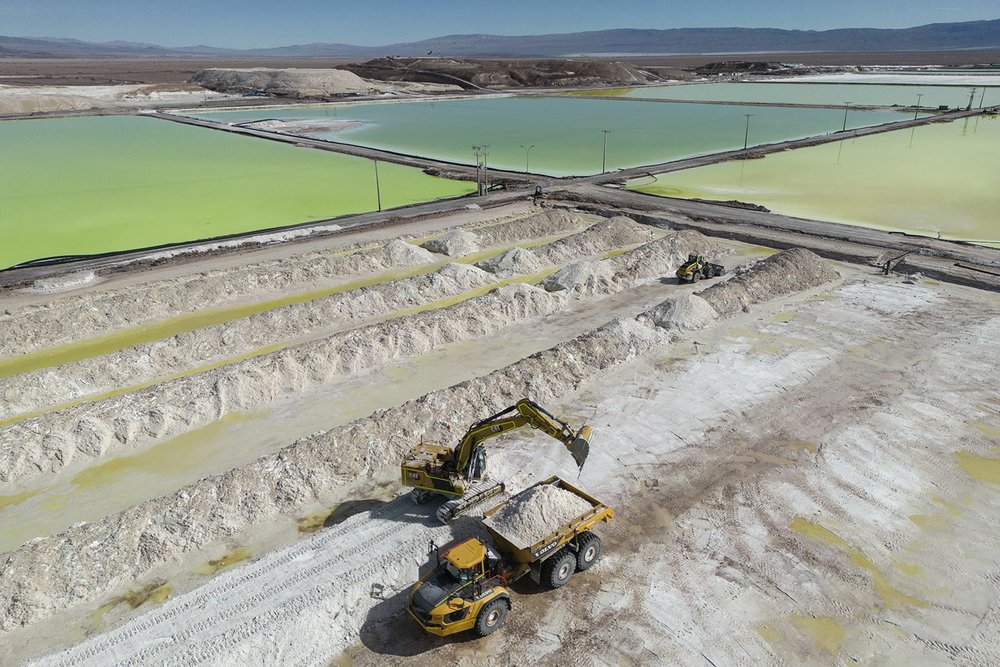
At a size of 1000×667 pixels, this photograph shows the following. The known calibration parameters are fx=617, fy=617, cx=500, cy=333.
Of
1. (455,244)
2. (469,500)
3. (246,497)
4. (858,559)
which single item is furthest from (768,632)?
(455,244)

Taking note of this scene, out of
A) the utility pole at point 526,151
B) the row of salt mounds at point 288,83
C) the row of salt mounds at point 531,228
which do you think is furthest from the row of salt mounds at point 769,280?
the row of salt mounds at point 288,83

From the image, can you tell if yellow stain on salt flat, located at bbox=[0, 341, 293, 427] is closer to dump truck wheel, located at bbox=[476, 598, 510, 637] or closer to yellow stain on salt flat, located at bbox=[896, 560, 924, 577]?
dump truck wheel, located at bbox=[476, 598, 510, 637]

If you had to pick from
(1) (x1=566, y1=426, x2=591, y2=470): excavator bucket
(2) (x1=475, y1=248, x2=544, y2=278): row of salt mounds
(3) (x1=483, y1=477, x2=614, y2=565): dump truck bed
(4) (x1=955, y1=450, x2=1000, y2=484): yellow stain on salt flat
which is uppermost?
(1) (x1=566, y1=426, x2=591, y2=470): excavator bucket

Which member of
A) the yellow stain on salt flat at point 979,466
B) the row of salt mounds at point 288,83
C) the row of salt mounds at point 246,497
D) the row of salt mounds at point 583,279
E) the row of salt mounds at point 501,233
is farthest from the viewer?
the row of salt mounds at point 288,83

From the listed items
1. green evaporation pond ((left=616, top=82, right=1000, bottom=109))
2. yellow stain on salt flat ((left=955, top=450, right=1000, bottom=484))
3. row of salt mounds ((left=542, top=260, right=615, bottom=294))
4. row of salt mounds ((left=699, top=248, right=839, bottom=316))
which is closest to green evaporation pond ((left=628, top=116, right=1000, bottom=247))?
row of salt mounds ((left=699, top=248, right=839, bottom=316))

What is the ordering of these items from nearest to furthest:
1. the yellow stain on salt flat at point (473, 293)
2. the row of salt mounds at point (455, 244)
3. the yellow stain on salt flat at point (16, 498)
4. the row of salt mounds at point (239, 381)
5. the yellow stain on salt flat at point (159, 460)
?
the yellow stain on salt flat at point (16, 498) → the yellow stain on salt flat at point (159, 460) → the row of salt mounds at point (239, 381) → the yellow stain on salt flat at point (473, 293) → the row of salt mounds at point (455, 244)

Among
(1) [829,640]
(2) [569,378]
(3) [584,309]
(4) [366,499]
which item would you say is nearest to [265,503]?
(4) [366,499]

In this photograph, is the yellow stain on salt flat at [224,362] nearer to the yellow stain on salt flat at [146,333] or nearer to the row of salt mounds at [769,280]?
the yellow stain on salt flat at [146,333]
